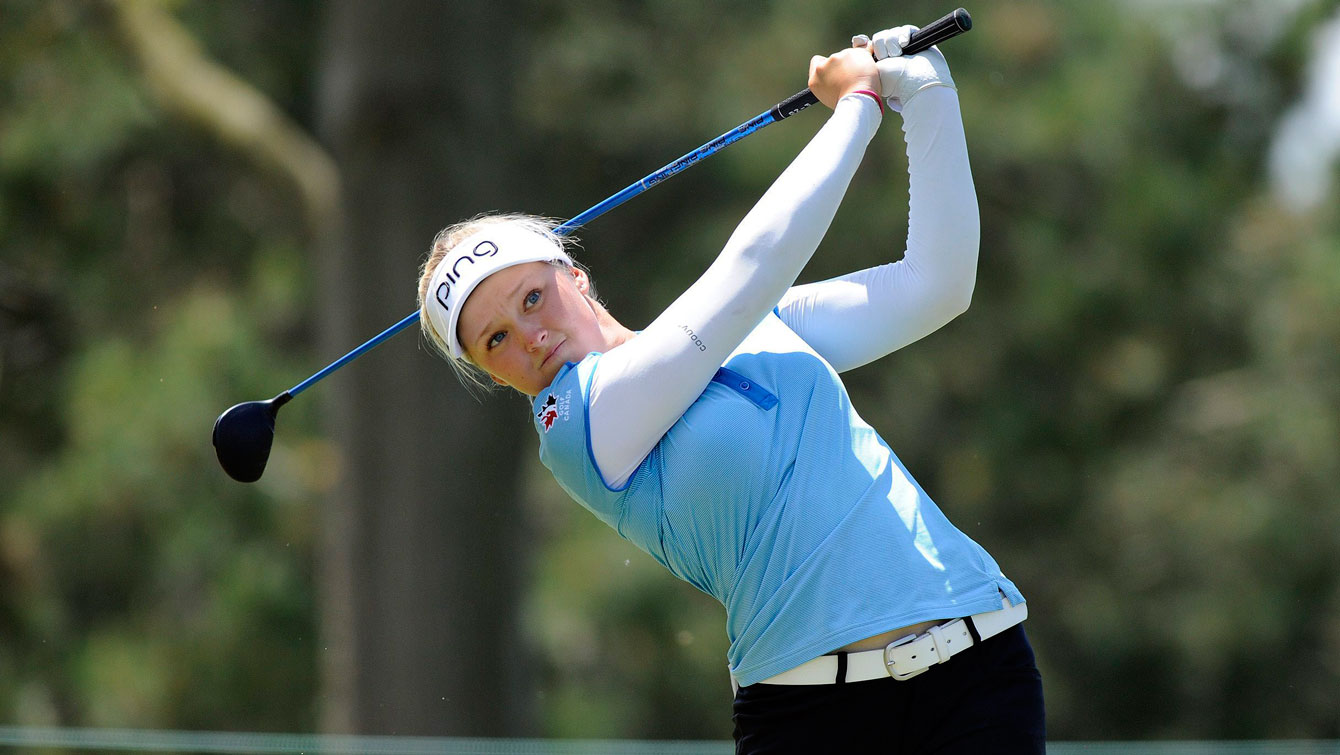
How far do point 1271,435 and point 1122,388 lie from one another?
0.84 meters

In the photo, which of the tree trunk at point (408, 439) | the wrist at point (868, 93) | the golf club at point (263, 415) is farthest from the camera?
the tree trunk at point (408, 439)

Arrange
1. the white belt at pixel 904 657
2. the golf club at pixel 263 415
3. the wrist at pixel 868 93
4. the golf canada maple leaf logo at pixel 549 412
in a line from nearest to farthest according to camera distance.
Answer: the white belt at pixel 904 657, the golf canada maple leaf logo at pixel 549 412, the wrist at pixel 868 93, the golf club at pixel 263 415

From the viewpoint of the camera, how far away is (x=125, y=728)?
24.0 ft

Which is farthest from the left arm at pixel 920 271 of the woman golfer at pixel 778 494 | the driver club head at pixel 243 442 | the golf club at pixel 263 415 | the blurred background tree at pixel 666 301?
the blurred background tree at pixel 666 301

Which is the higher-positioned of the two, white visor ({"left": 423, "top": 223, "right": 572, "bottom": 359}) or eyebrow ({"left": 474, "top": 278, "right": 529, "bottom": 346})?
white visor ({"left": 423, "top": 223, "right": 572, "bottom": 359})

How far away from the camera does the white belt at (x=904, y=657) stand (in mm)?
1604

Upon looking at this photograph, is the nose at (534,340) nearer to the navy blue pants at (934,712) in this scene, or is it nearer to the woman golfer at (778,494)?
the woman golfer at (778,494)

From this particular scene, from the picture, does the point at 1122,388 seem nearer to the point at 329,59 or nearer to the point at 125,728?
the point at 329,59

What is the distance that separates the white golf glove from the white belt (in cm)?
67

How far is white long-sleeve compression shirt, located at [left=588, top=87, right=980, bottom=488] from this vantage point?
1.63m

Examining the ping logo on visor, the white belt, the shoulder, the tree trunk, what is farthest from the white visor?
the tree trunk

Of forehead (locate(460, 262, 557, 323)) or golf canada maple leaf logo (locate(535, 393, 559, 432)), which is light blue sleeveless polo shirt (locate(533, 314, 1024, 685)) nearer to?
golf canada maple leaf logo (locate(535, 393, 559, 432))

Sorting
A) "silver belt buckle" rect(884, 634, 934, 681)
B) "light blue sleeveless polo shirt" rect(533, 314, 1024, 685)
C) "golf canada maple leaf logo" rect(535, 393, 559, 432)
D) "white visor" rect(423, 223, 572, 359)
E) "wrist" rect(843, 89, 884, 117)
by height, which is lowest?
"silver belt buckle" rect(884, 634, 934, 681)

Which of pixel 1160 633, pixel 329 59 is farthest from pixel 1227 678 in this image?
pixel 329 59
